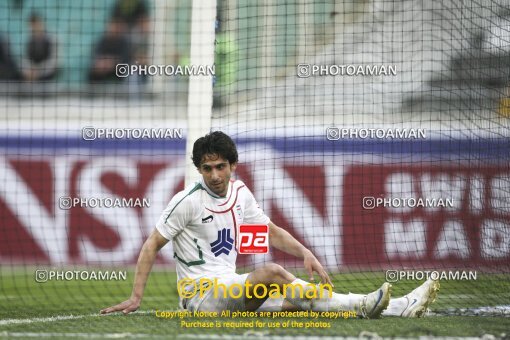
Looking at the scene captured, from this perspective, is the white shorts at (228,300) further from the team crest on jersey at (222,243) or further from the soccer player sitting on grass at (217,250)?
the team crest on jersey at (222,243)

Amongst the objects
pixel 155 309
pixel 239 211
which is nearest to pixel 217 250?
pixel 239 211

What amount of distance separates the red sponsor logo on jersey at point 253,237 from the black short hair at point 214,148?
0.83 metres

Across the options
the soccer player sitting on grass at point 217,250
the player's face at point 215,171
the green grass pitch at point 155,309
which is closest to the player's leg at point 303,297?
the soccer player sitting on grass at point 217,250

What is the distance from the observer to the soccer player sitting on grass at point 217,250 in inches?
335

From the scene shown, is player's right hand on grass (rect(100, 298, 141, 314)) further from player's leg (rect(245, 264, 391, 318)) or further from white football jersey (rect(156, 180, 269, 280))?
player's leg (rect(245, 264, 391, 318))

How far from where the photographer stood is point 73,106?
1717cm

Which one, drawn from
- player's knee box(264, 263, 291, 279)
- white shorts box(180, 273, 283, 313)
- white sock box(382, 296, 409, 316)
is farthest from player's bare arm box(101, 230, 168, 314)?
white sock box(382, 296, 409, 316)

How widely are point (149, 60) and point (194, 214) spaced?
985 cm

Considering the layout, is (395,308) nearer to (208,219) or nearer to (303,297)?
(303,297)

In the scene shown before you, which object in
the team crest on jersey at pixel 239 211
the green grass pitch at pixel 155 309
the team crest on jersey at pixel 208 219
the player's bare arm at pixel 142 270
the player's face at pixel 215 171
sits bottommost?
the green grass pitch at pixel 155 309

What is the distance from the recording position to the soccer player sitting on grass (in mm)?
8508

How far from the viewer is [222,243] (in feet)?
28.9

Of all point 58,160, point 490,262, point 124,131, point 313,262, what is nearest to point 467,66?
point 490,262

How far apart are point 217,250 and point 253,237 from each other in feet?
1.81
